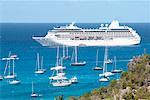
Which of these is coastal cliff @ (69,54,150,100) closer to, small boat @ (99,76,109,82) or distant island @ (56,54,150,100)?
distant island @ (56,54,150,100)

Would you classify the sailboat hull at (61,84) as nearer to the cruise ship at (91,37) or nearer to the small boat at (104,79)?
the small boat at (104,79)

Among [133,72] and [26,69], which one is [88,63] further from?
[133,72]

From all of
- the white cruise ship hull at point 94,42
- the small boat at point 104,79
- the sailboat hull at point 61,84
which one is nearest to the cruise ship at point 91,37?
the white cruise ship hull at point 94,42

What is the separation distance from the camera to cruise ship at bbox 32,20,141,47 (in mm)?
65750

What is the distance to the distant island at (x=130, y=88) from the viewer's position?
1812 cm

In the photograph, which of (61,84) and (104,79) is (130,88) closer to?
(61,84)

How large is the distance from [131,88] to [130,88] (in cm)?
16

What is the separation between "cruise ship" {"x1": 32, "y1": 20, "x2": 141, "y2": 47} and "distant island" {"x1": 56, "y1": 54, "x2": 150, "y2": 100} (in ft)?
140

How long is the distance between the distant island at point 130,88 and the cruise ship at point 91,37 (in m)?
42.6

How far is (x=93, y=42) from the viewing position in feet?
217

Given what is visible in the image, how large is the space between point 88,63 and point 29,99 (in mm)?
18022

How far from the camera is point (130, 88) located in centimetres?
1930

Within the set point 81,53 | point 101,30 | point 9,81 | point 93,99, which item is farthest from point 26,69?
point 101,30

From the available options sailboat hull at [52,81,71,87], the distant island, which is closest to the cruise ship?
sailboat hull at [52,81,71,87]
